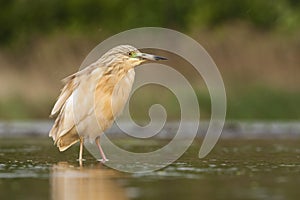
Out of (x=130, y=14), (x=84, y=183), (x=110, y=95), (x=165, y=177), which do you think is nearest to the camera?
(x=84, y=183)

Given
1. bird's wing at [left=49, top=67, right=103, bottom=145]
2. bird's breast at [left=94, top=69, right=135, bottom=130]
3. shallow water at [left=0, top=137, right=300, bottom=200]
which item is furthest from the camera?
bird's wing at [left=49, top=67, right=103, bottom=145]

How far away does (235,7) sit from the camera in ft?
124

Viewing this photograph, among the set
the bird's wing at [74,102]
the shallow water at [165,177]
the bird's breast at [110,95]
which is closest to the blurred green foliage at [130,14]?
the shallow water at [165,177]

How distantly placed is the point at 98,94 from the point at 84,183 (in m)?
2.93

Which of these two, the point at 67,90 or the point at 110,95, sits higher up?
the point at 67,90

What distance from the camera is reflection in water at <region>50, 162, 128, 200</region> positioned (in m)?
9.65

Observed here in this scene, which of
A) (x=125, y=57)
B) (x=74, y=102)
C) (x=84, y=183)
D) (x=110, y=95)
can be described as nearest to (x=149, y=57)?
(x=125, y=57)

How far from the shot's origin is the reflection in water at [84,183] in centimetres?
965

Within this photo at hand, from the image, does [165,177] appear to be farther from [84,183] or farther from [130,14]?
[130,14]

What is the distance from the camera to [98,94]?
13391 millimetres

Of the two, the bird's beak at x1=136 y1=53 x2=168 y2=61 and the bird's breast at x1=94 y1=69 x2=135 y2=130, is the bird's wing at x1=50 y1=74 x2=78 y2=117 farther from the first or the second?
the bird's beak at x1=136 y1=53 x2=168 y2=61

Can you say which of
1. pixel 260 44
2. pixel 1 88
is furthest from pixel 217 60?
pixel 1 88

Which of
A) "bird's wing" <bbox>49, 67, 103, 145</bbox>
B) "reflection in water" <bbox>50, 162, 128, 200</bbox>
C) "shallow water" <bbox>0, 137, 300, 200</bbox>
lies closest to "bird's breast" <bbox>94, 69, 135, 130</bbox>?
"bird's wing" <bbox>49, 67, 103, 145</bbox>

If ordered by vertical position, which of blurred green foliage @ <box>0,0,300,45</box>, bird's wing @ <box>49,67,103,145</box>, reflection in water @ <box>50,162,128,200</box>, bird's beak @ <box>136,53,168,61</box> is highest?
blurred green foliage @ <box>0,0,300,45</box>
